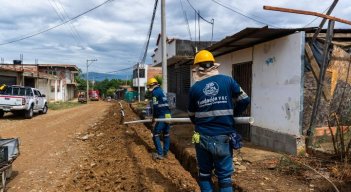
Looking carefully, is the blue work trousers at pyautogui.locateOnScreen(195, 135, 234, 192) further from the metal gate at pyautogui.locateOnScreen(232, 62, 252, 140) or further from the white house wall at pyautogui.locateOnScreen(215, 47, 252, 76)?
the white house wall at pyautogui.locateOnScreen(215, 47, 252, 76)

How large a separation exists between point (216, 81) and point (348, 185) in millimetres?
2927

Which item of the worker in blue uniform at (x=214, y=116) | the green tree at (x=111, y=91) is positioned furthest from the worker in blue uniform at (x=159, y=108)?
the green tree at (x=111, y=91)

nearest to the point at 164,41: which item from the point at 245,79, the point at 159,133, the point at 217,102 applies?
the point at 245,79

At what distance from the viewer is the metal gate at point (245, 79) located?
10.9 metres

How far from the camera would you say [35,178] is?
7.28 m

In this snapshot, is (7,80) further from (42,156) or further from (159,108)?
(159,108)

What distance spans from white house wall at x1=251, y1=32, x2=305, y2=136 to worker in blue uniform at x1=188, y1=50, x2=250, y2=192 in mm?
3825

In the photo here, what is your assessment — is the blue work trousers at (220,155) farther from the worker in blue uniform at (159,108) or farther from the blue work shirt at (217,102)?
the worker in blue uniform at (159,108)

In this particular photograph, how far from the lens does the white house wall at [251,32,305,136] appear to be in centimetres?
800

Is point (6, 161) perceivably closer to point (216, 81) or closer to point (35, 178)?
point (35, 178)

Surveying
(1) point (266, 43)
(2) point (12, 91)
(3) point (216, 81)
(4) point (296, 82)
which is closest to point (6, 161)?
(3) point (216, 81)

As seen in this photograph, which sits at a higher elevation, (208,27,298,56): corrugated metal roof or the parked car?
(208,27,298,56): corrugated metal roof

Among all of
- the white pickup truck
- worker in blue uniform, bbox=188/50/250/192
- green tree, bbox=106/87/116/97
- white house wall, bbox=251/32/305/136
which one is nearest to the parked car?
the white pickup truck

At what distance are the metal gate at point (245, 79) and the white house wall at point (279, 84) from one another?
42 centimetres
